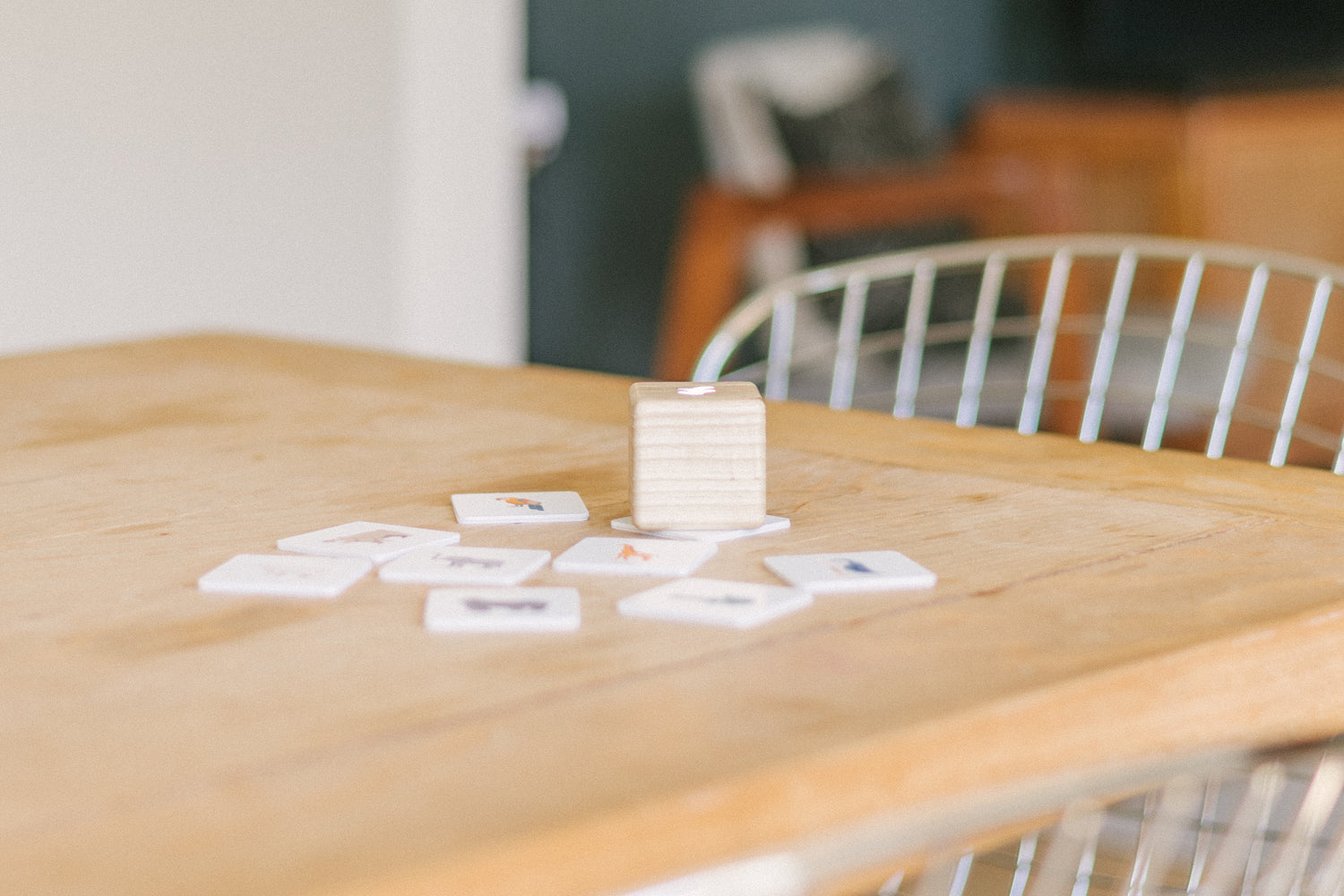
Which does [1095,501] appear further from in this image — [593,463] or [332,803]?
[332,803]

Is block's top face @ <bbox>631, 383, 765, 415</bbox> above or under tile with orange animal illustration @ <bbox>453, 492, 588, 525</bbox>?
above

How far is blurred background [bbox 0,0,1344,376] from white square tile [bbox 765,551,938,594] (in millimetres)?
1963

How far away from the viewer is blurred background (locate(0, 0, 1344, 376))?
2580 mm

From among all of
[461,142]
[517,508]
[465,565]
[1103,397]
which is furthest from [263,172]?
[465,565]

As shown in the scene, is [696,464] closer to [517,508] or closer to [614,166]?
[517,508]

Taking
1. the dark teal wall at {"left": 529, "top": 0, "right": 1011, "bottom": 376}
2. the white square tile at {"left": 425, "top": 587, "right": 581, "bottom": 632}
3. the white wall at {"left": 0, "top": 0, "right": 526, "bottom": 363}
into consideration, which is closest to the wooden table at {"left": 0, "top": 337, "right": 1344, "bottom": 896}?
the white square tile at {"left": 425, "top": 587, "right": 581, "bottom": 632}

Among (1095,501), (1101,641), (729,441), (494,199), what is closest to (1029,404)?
(1095,501)

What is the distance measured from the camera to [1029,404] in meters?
1.52

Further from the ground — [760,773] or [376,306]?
[760,773]

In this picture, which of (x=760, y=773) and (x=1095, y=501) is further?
(x=1095, y=501)

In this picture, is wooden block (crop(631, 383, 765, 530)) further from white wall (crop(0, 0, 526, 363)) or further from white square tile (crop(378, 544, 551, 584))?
white wall (crop(0, 0, 526, 363))

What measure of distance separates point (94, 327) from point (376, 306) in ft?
1.98

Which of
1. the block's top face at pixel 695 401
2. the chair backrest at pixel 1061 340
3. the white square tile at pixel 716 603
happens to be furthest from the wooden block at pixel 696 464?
the chair backrest at pixel 1061 340

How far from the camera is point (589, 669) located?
0.65m
